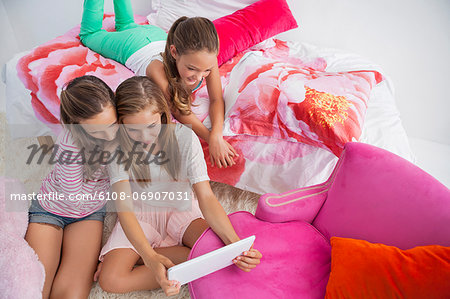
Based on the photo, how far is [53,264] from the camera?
1020 mm

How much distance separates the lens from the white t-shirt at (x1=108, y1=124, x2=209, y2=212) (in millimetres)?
1082

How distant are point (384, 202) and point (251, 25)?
117 centimetres

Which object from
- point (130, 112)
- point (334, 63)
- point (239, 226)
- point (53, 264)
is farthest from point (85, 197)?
point (334, 63)

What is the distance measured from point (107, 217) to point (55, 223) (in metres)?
0.29

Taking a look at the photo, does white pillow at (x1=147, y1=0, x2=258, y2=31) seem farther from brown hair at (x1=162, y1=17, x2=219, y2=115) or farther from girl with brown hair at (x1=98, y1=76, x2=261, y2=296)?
girl with brown hair at (x1=98, y1=76, x2=261, y2=296)

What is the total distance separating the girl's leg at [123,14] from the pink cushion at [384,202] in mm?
1364

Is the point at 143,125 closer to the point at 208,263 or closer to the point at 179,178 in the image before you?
the point at 179,178

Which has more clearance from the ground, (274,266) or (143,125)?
(143,125)

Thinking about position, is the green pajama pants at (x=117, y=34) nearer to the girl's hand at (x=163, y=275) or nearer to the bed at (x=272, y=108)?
the bed at (x=272, y=108)

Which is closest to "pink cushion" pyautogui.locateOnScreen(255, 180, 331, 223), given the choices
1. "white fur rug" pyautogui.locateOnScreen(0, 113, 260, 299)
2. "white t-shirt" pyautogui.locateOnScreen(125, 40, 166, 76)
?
"white fur rug" pyautogui.locateOnScreen(0, 113, 260, 299)

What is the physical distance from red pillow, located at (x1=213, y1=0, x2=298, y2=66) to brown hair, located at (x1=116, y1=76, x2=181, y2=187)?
0.70m

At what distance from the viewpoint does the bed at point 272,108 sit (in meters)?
1.20

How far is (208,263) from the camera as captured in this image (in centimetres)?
80

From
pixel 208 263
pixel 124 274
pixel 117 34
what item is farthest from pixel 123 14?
pixel 208 263
